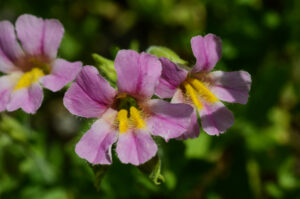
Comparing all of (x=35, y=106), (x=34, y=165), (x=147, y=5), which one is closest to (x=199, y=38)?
(x=35, y=106)

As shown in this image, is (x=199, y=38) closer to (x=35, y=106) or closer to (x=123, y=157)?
(x=123, y=157)

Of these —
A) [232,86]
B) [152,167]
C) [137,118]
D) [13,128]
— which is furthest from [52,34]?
[232,86]

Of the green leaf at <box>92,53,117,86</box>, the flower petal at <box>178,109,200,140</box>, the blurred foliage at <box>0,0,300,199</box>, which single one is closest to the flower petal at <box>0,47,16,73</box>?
the blurred foliage at <box>0,0,300,199</box>

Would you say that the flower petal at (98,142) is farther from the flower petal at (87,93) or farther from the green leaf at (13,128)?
the green leaf at (13,128)

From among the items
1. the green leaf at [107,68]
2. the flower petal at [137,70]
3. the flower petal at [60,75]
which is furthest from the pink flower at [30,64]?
the flower petal at [137,70]

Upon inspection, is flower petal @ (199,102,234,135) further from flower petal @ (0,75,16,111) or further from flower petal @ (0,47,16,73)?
flower petal @ (0,47,16,73)

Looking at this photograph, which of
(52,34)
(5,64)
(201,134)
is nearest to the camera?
(52,34)

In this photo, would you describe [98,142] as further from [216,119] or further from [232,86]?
[232,86]
